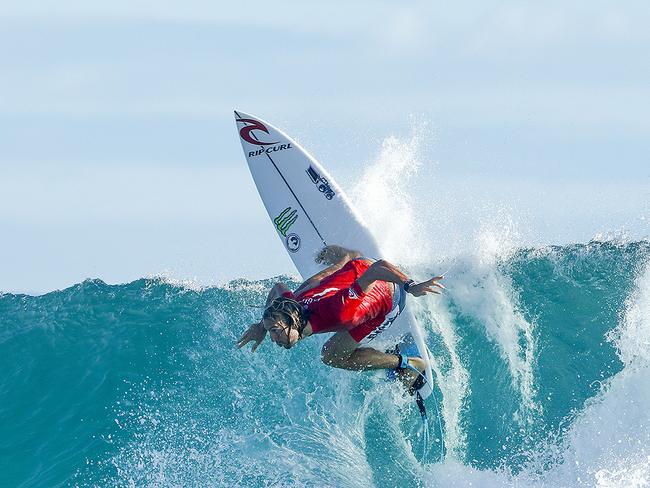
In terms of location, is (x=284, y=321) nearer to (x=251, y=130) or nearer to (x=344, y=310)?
(x=344, y=310)

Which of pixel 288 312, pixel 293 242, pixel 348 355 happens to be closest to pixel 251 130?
pixel 293 242

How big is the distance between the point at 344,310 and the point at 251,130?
3.08 m

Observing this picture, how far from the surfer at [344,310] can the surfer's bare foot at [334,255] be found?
1.12 ft

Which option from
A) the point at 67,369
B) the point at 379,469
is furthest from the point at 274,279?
the point at 379,469

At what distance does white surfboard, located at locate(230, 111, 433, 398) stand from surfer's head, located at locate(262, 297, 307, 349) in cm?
190

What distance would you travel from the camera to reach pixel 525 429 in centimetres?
887

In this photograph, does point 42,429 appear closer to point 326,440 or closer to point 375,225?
point 326,440

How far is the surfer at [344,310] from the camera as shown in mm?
6703

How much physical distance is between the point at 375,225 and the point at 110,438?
3.48 metres

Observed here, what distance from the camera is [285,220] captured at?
30.6 ft

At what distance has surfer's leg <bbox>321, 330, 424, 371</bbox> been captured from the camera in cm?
741

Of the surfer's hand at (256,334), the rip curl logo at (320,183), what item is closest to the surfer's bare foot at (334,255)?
the rip curl logo at (320,183)

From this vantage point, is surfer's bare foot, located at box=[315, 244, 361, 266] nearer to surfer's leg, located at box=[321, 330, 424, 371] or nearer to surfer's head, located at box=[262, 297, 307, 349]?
surfer's leg, located at box=[321, 330, 424, 371]

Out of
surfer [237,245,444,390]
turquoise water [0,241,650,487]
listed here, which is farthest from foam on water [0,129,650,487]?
surfer [237,245,444,390]
